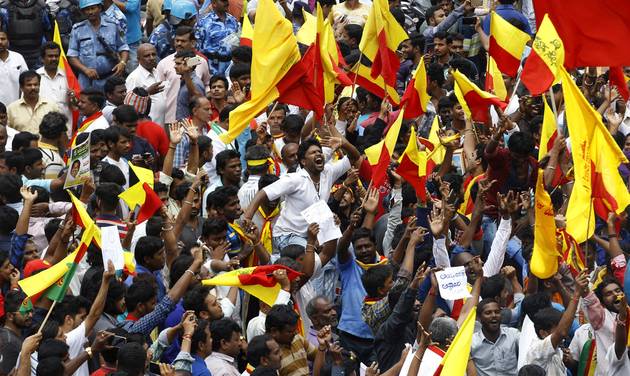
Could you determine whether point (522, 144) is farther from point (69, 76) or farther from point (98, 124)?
point (69, 76)

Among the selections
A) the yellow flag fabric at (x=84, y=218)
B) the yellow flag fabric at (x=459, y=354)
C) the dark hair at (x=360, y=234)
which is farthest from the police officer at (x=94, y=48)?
the yellow flag fabric at (x=459, y=354)

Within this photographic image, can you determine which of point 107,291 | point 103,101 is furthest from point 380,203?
point 107,291

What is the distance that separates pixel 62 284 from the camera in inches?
437

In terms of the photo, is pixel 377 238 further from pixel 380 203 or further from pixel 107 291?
pixel 107 291

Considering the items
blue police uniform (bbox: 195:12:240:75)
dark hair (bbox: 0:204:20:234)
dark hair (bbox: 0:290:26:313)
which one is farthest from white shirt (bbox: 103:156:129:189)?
blue police uniform (bbox: 195:12:240:75)

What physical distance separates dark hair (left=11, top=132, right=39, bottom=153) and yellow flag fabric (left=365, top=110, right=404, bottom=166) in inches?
116

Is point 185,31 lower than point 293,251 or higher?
lower

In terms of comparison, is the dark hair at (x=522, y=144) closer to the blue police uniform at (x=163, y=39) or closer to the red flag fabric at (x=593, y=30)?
the red flag fabric at (x=593, y=30)

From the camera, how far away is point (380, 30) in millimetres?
16578

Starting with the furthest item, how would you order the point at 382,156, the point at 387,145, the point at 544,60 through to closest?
1. the point at 544,60
2. the point at 387,145
3. the point at 382,156

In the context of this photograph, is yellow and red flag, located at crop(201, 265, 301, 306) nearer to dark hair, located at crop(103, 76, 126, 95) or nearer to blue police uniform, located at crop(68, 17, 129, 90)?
dark hair, located at crop(103, 76, 126, 95)

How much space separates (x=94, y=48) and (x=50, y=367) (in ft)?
27.4

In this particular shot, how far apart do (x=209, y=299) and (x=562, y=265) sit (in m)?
3.00

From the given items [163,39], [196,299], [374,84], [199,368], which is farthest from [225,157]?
[163,39]
